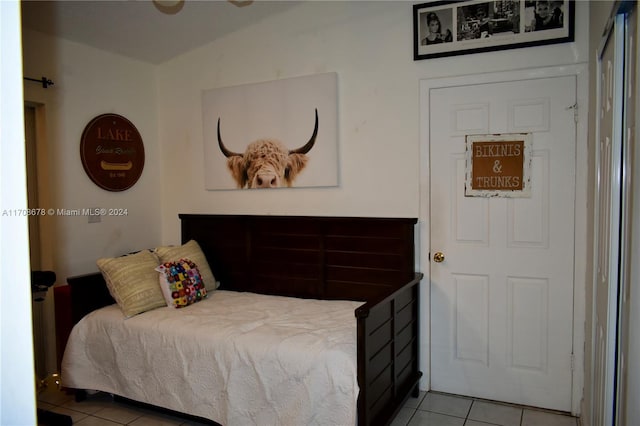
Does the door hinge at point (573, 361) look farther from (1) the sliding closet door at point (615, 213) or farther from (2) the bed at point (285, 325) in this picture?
(2) the bed at point (285, 325)

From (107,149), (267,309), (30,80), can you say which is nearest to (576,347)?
(267,309)

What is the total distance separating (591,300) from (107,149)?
3.40 metres

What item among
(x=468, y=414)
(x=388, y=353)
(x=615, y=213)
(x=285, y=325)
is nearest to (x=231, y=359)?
(x=285, y=325)

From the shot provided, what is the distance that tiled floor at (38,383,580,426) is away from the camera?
277cm

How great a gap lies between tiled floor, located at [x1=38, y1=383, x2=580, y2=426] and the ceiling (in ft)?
8.20

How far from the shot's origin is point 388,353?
259cm

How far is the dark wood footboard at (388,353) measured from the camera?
2.24 m

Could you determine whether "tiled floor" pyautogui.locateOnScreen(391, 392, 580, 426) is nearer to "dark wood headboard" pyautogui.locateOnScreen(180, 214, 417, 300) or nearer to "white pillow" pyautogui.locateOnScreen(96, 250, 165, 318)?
"dark wood headboard" pyautogui.locateOnScreen(180, 214, 417, 300)

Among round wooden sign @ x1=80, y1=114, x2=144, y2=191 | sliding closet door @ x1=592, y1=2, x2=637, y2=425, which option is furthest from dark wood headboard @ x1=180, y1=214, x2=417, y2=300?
sliding closet door @ x1=592, y1=2, x2=637, y2=425

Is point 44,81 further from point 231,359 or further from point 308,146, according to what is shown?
point 231,359

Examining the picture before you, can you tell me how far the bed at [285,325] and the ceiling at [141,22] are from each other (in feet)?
4.59

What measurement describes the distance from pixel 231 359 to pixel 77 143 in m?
2.03

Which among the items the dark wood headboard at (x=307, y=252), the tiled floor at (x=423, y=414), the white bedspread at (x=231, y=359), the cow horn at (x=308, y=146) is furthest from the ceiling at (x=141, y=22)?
the tiled floor at (x=423, y=414)

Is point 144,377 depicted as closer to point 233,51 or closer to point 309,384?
point 309,384
